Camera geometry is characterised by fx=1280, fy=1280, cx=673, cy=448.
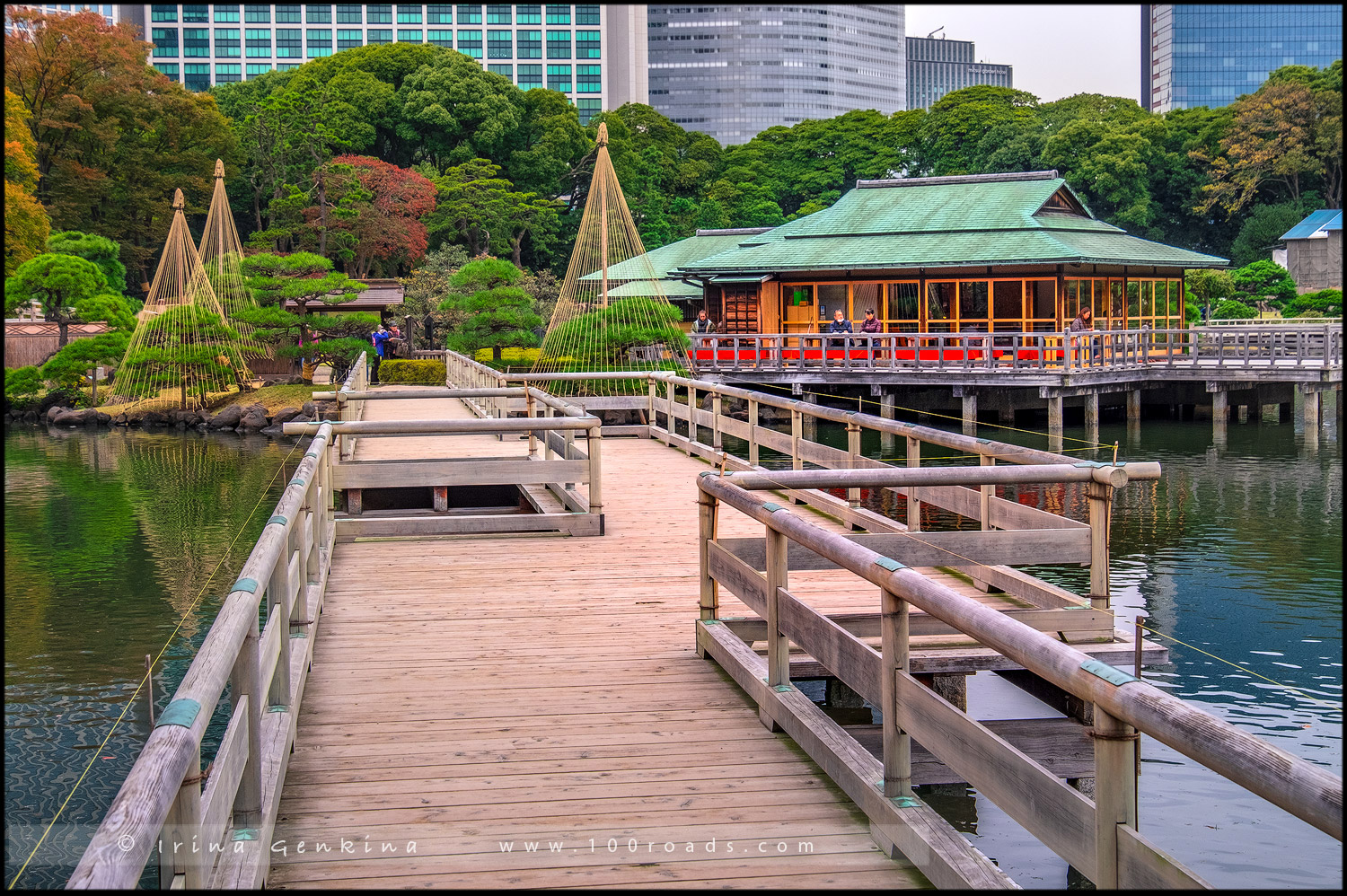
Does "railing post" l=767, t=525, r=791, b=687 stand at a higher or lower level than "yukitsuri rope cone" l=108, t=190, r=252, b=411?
lower

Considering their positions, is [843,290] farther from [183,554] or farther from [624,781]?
[624,781]

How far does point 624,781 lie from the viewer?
4.28m

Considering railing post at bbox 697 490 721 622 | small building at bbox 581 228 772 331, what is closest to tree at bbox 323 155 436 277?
small building at bbox 581 228 772 331

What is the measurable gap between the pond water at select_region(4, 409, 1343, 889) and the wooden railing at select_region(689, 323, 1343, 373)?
3446 millimetres

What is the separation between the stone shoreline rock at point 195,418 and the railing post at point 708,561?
28.2 m

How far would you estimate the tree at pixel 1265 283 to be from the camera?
48.6 m

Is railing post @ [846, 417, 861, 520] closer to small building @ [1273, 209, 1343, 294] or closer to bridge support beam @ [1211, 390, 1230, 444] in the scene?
bridge support beam @ [1211, 390, 1230, 444]

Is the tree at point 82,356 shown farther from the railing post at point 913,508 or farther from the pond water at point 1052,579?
the railing post at point 913,508

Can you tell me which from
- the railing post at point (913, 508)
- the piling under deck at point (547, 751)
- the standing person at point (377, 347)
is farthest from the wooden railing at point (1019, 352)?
the piling under deck at point (547, 751)

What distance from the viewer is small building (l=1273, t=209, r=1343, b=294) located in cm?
5193

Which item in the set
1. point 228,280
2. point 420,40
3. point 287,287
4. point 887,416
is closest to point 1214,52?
point 420,40

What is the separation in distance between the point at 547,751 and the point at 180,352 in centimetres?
3312

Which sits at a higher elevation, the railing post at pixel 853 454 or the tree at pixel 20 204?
the tree at pixel 20 204

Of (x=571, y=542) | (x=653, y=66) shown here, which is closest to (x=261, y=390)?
(x=571, y=542)
